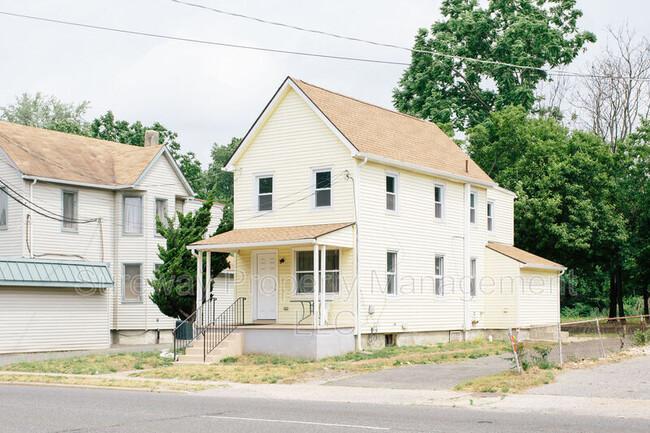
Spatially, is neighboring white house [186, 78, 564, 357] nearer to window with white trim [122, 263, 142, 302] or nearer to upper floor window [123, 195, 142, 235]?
upper floor window [123, 195, 142, 235]

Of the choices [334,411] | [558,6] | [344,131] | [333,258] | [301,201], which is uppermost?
[558,6]

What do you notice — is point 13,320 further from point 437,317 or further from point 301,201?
point 437,317

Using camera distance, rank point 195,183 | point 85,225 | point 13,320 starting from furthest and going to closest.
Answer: point 195,183 → point 85,225 → point 13,320

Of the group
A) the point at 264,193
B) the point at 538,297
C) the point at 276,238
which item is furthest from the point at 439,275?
the point at 276,238

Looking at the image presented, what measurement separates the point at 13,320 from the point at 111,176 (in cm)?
964

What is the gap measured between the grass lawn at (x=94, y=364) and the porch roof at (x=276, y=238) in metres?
3.92

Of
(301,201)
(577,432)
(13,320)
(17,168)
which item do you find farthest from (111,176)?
(577,432)

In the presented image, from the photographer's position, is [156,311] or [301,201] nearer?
[301,201]

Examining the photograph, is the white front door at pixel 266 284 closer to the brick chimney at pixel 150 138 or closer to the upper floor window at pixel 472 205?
the upper floor window at pixel 472 205

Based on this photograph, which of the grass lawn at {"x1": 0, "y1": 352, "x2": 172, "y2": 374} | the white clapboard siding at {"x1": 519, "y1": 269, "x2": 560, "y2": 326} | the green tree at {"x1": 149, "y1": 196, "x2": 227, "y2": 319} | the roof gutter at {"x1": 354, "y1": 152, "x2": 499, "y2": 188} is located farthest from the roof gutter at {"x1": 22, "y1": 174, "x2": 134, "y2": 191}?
the white clapboard siding at {"x1": 519, "y1": 269, "x2": 560, "y2": 326}

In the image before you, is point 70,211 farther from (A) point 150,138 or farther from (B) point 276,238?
(B) point 276,238

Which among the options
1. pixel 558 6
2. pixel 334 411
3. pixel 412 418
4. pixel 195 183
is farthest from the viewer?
pixel 195 183

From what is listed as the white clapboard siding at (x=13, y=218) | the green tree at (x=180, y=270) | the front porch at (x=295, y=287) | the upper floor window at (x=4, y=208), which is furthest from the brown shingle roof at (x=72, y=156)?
the front porch at (x=295, y=287)

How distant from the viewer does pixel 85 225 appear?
113 ft
